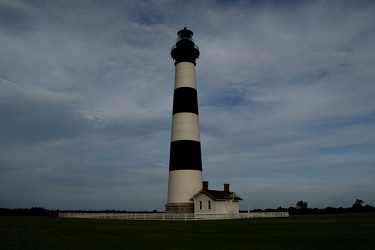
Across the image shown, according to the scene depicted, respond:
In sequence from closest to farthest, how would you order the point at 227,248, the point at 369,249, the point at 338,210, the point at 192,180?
the point at 369,249 → the point at 227,248 → the point at 192,180 → the point at 338,210

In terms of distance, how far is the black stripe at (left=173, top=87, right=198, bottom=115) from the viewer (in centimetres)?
3906

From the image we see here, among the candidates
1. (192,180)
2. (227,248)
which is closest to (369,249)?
(227,248)

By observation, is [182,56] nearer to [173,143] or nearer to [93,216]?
[173,143]

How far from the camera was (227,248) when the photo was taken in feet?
37.4

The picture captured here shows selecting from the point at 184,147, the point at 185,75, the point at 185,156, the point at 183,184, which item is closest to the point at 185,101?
the point at 185,75

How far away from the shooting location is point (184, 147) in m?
37.5

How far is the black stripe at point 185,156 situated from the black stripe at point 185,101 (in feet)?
12.5

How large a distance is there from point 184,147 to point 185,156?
995 millimetres

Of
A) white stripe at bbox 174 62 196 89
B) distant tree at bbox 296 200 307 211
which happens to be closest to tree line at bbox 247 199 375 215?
distant tree at bbox 296 200 307 211

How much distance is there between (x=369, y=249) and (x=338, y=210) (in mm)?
47992

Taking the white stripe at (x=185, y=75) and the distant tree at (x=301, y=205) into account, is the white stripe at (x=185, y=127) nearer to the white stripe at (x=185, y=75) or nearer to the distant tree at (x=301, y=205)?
the white stripe at (x=185, y=75)

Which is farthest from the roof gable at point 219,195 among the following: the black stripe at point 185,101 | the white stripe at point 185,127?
the black stripe at point 185,101

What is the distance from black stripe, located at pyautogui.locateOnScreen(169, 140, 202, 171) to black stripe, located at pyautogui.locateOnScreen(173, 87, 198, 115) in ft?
12.5

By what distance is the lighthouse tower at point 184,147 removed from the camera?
122 ft
